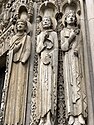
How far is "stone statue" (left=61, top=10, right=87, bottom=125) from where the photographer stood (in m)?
2.98

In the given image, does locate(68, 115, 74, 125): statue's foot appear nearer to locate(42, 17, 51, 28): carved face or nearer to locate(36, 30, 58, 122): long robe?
locate(36, 30, 58, 122): long robe

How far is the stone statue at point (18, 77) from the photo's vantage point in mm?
3309

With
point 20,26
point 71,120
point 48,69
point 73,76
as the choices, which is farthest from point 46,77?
point 20,26

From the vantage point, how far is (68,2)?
404 cm

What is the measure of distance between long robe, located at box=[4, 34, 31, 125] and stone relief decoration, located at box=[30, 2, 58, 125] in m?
0.17

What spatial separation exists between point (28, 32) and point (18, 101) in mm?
1223

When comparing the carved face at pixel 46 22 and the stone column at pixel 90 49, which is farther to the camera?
the carved face at pixel 46 22

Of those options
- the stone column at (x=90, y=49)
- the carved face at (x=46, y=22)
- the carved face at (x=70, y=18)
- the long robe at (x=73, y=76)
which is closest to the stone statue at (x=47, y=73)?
the carved face at (x=46, y=22)

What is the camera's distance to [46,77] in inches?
131

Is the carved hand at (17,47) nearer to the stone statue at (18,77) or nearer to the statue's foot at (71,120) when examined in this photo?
the stone statue at (18,77)

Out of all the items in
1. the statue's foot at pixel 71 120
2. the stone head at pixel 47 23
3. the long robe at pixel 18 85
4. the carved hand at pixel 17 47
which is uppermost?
the stone head at pixel 47 23

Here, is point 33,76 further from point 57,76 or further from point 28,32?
point 28,32

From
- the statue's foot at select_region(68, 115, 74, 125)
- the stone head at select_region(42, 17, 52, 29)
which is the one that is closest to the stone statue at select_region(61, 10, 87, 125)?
the statue's foot at select_region(68, 115, 74, 125)

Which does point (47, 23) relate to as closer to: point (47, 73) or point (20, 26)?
point (20, 26)
